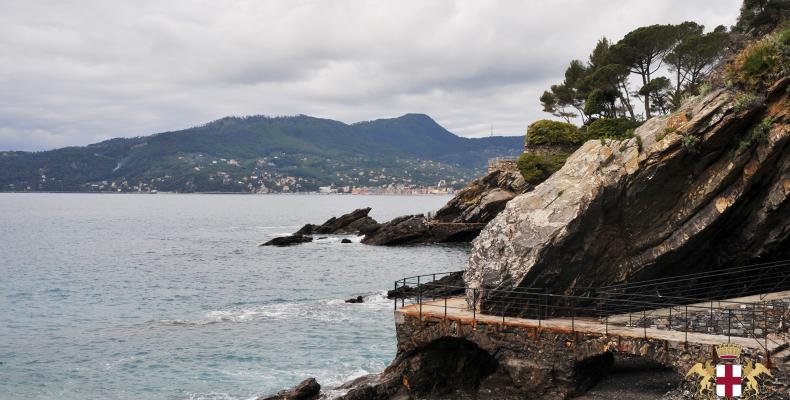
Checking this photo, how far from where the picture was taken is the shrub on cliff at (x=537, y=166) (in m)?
64.6

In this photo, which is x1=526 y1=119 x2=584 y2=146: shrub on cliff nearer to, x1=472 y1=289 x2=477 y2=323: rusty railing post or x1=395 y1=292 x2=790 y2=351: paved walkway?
x1=395 y1=292 x2=790 y2=351: paved walkway

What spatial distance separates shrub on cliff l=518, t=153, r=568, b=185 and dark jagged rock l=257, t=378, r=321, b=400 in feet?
156

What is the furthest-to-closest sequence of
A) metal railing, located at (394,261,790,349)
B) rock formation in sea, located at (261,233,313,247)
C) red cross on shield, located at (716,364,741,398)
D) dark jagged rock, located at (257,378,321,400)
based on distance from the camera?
rock formation in sea, located at (261,233,313,247)
dark jagged rock, located at (257,378,321,400)
metal railing, located at (394,261,790,349)
red cross on shield, located at (716,364,741,398)

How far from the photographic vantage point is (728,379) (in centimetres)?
1266

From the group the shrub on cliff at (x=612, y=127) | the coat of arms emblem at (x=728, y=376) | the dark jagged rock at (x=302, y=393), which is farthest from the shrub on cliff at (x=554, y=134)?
the coat of arms emblem at (x=728, y=376)

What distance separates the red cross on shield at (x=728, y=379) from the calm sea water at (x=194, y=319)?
15.3 m

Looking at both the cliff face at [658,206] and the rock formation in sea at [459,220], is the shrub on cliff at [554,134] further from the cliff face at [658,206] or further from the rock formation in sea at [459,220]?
the cliff face at [658,206]

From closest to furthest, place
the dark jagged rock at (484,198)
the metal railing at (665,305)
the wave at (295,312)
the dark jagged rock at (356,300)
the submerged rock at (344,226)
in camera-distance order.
Answer: the metal railing at (665,305)
the wave at (295,312)
the dark jagged rock at (356,300)
the dark jagged rock at (484,198)
the submerged rock at (344,226)

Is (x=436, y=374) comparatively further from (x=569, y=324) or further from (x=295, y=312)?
(x=295, y=312)

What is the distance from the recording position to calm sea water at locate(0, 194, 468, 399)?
25.6 meters

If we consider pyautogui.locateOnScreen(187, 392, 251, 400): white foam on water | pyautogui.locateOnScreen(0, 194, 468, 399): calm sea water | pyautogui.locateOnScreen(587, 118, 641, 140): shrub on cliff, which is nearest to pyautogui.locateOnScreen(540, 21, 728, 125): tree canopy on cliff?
pyautogui.locateOnScreen(587, 118, 641, 140): shrub on cliff

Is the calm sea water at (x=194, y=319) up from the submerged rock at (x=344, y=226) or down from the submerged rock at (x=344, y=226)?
down

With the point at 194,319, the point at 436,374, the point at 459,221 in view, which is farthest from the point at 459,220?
the point at 436,374

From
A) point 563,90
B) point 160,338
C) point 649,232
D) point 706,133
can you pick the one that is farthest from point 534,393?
point 563,90
